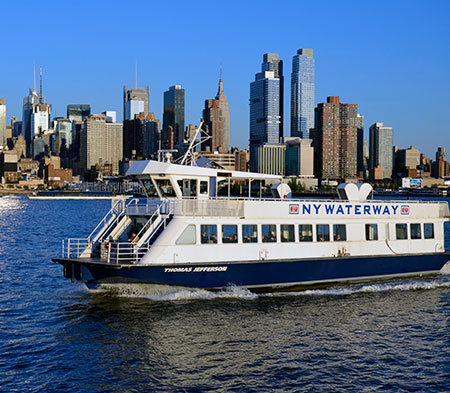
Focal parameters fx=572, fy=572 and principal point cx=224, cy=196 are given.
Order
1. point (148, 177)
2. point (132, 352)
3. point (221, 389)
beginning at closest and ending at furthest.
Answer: point (221, 389) < point (132, 352) < point (148, 177)

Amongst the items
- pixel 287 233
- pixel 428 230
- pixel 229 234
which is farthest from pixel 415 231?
pixel 229 234

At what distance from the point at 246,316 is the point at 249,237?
155 inches

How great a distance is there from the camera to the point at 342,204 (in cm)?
2669

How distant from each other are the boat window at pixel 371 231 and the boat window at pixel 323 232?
2388 mm

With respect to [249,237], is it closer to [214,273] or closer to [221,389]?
[214,273]

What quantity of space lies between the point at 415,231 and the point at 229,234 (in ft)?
34.5

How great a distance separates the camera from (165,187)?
81.9 ft

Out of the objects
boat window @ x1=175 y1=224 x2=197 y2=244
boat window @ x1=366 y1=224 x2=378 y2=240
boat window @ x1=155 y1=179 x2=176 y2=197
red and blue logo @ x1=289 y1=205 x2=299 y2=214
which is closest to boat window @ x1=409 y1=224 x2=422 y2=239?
boat window @ x1=366 y1=224 x2=378 y2=240

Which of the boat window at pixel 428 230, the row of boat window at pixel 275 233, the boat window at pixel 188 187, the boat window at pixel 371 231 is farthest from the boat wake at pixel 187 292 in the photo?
the boat window at pixel 428 230

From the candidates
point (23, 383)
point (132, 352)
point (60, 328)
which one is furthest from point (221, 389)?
point (60, 328)

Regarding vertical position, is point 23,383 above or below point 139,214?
below

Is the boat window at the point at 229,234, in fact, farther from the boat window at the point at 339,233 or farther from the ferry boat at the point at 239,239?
the boat window at the point at 339,233

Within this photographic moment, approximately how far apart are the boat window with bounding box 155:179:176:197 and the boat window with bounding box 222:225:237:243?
9.13 feet

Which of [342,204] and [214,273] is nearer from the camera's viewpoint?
[214,273]
